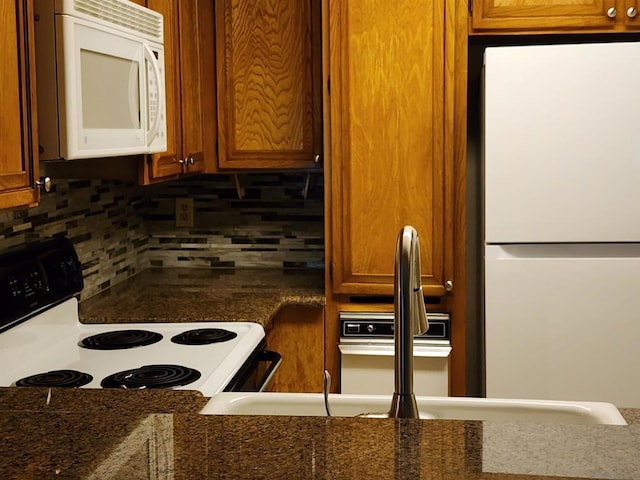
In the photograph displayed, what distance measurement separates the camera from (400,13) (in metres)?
2.84

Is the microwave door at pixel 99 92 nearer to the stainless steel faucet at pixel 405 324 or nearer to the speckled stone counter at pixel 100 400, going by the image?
the speckled stone counter at pixel 100 400

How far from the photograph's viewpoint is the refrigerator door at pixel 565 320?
2.78 meters

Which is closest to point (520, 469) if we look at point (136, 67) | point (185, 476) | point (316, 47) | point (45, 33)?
point (185, 476)

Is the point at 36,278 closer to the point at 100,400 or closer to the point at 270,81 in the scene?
the point at 100,400

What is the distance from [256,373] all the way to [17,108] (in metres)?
1.04

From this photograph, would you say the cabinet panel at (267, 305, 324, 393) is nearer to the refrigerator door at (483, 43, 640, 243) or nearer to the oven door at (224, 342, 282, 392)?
the oven door at (224, 342, 282, 392)

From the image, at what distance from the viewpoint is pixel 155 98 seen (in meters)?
2.39


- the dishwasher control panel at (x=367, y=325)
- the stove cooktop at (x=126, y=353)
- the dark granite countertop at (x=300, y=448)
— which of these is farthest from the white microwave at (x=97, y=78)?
the dark granite countertop at (x=300, y=448)

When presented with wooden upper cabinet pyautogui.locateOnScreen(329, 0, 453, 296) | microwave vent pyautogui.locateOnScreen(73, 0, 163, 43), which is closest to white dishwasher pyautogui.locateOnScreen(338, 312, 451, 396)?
wooden upper cabinet pyautogui.locateOnScreen(329, 0, 453, 296)

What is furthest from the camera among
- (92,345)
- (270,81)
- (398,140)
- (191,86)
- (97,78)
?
(270,81)

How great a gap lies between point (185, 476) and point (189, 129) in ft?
7.62

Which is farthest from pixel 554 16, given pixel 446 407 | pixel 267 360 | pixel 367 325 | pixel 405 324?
pixel 405 324

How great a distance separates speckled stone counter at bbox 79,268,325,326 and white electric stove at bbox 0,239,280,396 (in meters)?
0.08

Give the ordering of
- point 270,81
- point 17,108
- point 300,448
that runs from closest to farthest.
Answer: point 300,448 → point 17,108 → point 270,81
